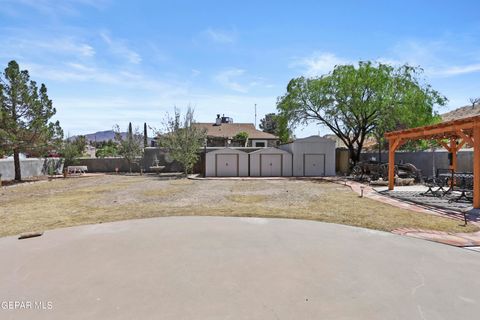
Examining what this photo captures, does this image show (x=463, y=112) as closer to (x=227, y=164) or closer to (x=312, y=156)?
(x=312, y=156)

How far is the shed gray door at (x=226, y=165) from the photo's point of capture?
24.9 meters

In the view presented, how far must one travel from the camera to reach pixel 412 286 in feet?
14.5

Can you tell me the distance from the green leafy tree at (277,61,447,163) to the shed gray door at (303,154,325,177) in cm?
264

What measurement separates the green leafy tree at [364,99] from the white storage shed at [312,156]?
1.77 metres

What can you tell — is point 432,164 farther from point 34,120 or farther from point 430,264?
point 34,120

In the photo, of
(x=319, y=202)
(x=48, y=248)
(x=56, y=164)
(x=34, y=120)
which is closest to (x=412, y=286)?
(x=48, y=248)

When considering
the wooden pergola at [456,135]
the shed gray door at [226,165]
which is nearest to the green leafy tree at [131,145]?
the shed gray door at [226,165]

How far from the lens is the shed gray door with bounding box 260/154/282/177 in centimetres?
2505

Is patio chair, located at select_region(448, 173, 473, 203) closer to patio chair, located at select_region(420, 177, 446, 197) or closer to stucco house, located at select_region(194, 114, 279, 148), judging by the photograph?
patio chair, located at select_region(420, 177, 446, 197)

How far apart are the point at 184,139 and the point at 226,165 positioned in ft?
12.1

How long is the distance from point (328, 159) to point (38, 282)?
74.9ft

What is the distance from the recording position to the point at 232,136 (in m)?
38.1

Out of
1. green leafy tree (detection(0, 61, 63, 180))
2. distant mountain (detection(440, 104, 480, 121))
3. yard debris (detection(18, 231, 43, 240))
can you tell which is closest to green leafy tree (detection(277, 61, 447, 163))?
green leafy tree (detection(0, 61, 63, 180))

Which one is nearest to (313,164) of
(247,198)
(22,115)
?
(247,198)
